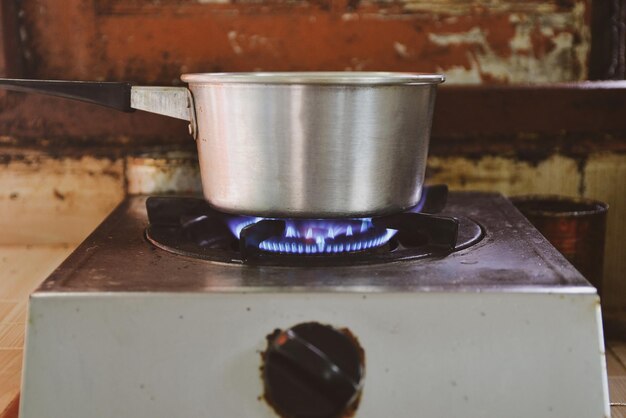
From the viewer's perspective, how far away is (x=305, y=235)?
0.85 metres

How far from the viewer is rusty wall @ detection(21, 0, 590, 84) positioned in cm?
116

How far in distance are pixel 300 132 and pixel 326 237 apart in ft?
0.55

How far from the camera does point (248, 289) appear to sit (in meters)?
0.66

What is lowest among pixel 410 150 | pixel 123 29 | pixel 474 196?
pixel 474 196

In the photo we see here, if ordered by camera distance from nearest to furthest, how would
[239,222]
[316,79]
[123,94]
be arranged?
[316,79] → [123,94] → [239,222]

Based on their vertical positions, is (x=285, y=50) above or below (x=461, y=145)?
above

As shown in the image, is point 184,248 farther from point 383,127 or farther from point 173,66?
point 173,66

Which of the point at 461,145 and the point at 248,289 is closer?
the point at 248,289

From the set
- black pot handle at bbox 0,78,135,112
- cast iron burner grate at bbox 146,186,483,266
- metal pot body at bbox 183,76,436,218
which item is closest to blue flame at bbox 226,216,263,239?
cast iron burner grate at bbox 146,186,483,266

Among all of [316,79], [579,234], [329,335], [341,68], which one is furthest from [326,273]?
[341,68]

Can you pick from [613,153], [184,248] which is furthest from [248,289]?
[613,153]

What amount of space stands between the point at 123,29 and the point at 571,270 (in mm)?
847

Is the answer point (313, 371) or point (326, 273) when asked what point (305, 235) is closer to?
point (326, 273)

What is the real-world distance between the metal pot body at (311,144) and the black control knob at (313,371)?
19 cm
